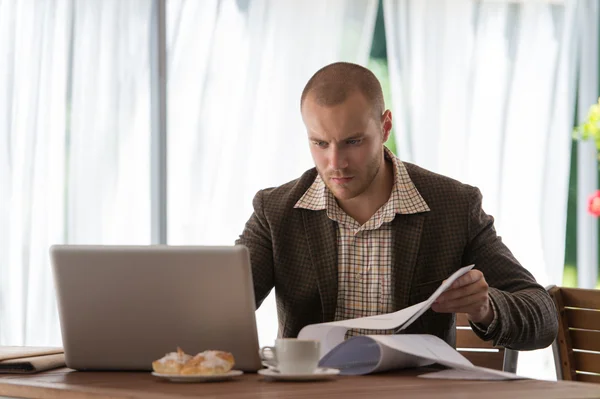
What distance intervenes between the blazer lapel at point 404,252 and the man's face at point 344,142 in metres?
0.12

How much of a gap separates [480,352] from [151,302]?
3.16 feet

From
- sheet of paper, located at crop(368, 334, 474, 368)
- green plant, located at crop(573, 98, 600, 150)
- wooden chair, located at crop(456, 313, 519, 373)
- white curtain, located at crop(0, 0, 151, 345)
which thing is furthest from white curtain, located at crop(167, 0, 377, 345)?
sheet of paper, located at crop(368, 334, 474, 368)

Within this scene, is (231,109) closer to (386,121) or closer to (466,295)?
(386,121)

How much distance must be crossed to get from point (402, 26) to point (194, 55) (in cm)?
91

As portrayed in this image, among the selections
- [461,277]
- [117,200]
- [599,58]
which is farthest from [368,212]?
[599,58]

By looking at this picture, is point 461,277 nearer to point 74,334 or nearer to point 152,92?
point 74,334

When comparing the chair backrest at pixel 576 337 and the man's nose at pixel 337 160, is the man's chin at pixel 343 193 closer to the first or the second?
the man's nose at pixel 337 160

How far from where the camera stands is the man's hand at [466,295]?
1.58 metres

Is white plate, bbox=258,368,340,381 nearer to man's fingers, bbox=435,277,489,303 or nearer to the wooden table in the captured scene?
the wooden table

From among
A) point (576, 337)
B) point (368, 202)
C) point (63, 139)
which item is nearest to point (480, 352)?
point (576, 337)

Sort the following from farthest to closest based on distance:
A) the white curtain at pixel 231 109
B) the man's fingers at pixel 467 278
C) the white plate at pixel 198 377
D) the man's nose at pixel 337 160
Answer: the white curtain at pixel 231 109 → the man's nose at pixel 337 160 → the man's fingers at pixel 467 278 → the white plate at pixel 198 377

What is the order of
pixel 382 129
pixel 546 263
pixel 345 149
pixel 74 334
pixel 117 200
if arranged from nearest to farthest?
pixel 74 334, pixel 345 149, pixel 382 129, pixel 117 200, pixel 546 263

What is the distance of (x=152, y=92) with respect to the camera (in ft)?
12.2

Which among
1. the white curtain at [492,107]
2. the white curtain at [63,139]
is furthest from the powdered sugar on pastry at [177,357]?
the white curtain at [492,107]
